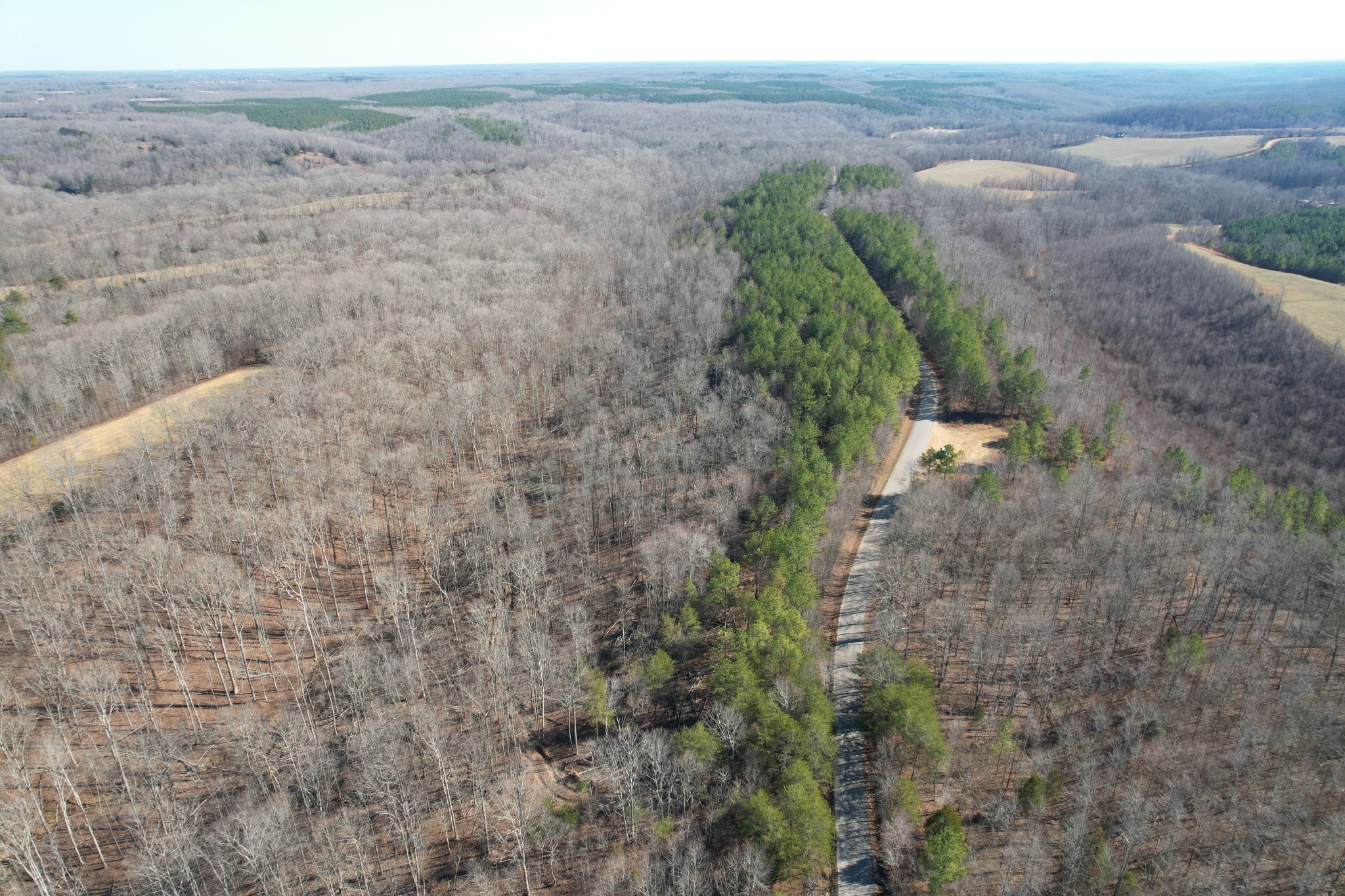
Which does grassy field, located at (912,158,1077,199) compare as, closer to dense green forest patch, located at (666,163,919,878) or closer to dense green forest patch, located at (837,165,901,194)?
dense green forest patch, located at (837,165,901,194)

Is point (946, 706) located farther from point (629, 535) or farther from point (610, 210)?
point (610, 210)

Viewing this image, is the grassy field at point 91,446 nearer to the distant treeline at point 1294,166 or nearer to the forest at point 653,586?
the forest at point 653,586

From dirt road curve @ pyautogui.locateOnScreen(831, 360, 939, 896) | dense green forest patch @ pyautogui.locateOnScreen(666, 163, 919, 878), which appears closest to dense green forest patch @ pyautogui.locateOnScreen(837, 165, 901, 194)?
dense green forest patch @ pyautogui.locateOnScreen(666, 163, 919, 878)

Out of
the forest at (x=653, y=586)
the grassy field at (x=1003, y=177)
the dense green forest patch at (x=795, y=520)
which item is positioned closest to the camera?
the dense green forest patch at (x=795, y=520)

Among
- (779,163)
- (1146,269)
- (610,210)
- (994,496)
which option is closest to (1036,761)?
(994,496)

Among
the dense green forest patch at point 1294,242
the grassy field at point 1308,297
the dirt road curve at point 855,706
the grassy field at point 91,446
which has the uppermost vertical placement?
A: the dense green forest patch at point 1294,242

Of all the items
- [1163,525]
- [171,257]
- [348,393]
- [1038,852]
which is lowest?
[1038,852]

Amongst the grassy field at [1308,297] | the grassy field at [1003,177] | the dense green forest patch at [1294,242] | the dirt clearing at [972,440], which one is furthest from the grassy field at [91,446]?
the grassy field at [1003,177]
